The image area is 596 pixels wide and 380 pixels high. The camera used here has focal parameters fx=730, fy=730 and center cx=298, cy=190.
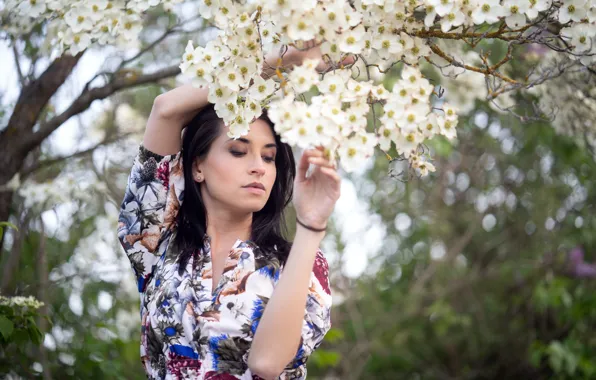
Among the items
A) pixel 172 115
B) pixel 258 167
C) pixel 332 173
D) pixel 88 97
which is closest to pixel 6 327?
pixel 172 115

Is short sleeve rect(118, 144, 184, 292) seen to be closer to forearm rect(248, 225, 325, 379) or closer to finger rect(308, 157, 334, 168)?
forearm rect(248, 225, 325, 379)

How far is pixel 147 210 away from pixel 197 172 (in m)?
0.19

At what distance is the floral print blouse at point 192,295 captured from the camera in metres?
1.79

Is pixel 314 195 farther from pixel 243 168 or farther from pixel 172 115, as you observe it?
pixel 172 115

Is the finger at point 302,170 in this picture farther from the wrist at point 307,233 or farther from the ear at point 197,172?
the ear at point 197,172

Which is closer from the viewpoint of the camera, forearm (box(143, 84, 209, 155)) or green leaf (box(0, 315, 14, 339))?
forearm (box(143, 84, 209, 155))

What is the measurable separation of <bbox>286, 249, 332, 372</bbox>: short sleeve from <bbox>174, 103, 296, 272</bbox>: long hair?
Result: 142 mm

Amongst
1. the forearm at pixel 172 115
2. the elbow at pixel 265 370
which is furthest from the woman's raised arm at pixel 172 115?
the elbow at pixel 265 370

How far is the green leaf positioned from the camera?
209 centimetres

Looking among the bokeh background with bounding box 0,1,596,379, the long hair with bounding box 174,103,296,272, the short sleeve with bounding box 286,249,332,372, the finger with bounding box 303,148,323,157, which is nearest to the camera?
the finger with bounding box 303,148,323,157

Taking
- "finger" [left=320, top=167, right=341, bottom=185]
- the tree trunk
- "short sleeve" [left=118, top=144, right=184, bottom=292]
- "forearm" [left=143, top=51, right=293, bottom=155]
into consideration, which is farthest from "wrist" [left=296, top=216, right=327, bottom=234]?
the tree trunk

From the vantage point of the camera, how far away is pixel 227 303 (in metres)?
1.81

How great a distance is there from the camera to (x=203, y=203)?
2098mm

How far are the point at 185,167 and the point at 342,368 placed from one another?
15.1ft
